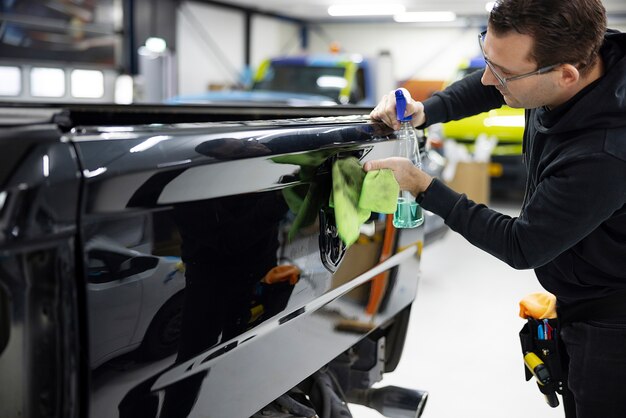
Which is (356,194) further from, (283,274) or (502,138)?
(502,138)

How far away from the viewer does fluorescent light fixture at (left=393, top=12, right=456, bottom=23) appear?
1849cm

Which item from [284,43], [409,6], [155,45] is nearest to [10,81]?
[155,45]

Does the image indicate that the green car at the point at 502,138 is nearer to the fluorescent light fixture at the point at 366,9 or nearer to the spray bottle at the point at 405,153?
the spray bottle at the point at 405,153

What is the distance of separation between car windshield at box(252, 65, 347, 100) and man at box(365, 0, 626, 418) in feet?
22.1

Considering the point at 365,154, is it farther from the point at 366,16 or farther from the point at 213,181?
the point at 366,16

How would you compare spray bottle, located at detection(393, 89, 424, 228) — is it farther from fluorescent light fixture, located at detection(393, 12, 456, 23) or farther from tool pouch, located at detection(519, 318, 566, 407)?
fluorescent light fixture, located at detection(393, 12, 456, 23)

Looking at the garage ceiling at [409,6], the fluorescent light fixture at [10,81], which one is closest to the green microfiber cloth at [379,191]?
the fluorescent light fixture at [10,81]

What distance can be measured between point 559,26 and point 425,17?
18.1m

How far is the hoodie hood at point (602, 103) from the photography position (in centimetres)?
187

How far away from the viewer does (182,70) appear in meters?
16.0

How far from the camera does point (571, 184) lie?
1834mm

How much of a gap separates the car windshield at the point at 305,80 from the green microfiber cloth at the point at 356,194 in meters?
6.89

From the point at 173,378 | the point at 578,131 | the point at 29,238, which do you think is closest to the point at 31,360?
the point at 29,238

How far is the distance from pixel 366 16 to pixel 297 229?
62.8ft
